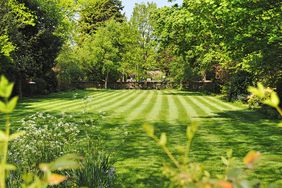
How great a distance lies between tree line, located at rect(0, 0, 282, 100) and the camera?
52.4ft

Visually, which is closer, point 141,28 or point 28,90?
point 28,90

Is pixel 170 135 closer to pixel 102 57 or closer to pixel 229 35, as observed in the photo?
pixel 229 35

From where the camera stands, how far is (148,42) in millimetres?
63875

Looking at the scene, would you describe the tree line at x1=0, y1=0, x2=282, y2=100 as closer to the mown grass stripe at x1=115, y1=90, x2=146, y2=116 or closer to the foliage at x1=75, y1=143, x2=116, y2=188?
the mown grass stripe at x1=115, y1=90, x2=146, y2=116

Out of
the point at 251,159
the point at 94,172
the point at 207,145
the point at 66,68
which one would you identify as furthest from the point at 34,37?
the point at 251,159

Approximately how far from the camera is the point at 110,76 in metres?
64.8

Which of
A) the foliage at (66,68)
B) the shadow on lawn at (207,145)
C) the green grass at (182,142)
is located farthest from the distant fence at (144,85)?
the shadow on lawn at (207,145)

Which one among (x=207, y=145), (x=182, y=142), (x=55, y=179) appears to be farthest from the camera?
(x=182, y=142)

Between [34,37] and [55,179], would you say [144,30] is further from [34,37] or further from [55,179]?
[55,179]

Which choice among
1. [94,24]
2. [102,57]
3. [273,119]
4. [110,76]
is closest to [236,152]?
[273,119]

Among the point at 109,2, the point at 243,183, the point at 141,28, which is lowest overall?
the point at 243,183

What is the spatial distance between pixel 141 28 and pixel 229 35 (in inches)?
1906

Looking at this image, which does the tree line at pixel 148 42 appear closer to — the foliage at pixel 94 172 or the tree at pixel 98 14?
the tree at pixel 98 14

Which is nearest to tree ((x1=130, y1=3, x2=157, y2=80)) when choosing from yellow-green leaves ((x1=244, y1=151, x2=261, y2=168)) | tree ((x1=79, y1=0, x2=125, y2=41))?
tree ((x1=79, y1=0, x2=125, y2=41))
